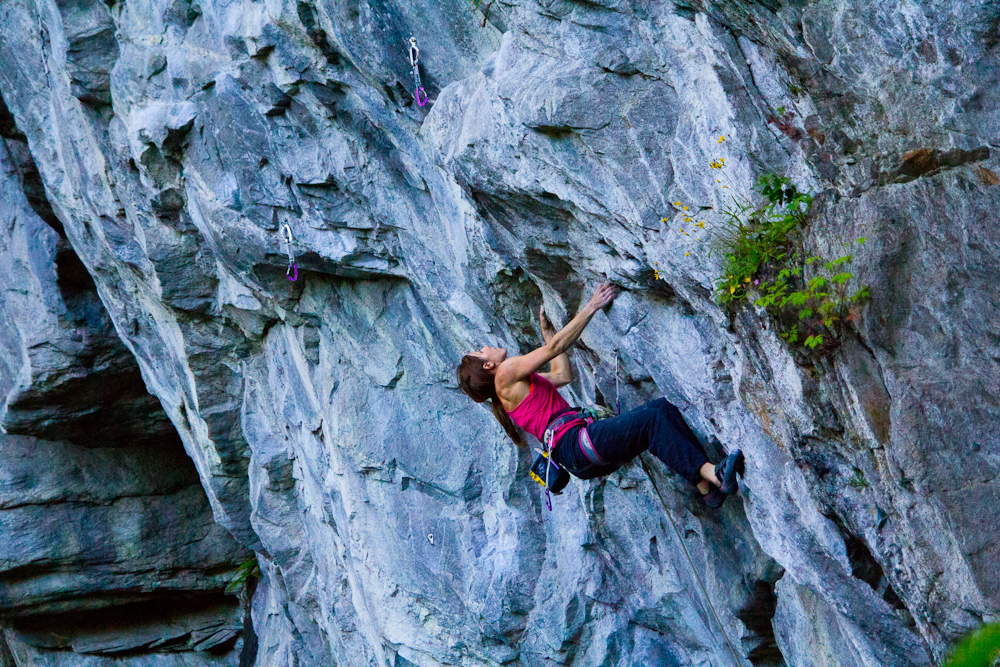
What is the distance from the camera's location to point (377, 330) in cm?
825

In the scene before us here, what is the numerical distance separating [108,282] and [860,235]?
Answer: 9417 mm

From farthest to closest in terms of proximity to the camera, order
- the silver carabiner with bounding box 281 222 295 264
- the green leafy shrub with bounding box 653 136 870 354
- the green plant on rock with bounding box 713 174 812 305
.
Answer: the silver carabiner with bounding box 281 222 295 264 → the green plant on rock with bounding box 713 174 812 305 → the green leafy shrub with bounding box 653 136 870 354

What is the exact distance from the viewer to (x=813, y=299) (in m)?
4.24

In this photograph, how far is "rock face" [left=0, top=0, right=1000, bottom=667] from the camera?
400 cm

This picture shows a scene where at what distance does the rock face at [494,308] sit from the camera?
4.00m

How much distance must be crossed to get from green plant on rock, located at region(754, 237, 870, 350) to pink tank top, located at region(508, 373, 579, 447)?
6.05 ft

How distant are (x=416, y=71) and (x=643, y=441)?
2.91 m

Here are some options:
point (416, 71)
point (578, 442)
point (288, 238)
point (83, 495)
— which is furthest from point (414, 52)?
point (83, 495)

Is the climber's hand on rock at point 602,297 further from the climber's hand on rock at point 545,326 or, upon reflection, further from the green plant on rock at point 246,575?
the green plant on rock at point 246,575

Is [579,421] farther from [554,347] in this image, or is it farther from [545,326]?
[545,326]

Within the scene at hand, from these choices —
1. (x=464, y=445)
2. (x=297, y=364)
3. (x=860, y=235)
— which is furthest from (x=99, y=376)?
(x=860, y=235)

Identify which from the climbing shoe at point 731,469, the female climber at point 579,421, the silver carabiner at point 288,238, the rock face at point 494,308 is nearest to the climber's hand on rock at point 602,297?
the female climber at point 579,421

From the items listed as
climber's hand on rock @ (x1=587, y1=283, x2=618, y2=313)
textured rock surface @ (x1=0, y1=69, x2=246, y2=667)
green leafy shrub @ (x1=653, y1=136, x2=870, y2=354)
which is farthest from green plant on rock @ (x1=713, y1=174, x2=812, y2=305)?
textured rock surface @ (x1=0, y1=69, x2=246, y2=667)

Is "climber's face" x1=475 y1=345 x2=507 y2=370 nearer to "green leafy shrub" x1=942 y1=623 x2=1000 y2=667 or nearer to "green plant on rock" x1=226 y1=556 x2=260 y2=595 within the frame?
"green leafy shrub" x1=942 y1=623 x2=1000 y2=667
